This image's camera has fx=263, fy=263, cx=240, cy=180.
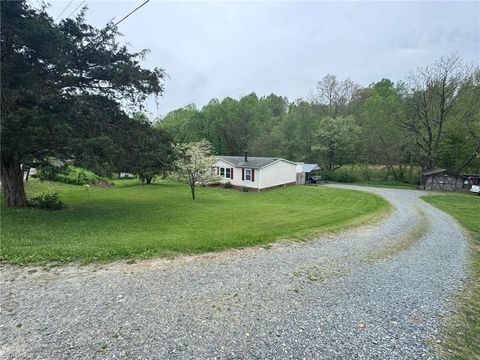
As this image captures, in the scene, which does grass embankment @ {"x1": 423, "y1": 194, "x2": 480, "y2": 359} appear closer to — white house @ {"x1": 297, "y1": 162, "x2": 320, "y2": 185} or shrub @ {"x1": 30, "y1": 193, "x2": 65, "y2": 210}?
shrub @ {"x1": 30, "y1": 193, "x2": 65, "y2": 210}

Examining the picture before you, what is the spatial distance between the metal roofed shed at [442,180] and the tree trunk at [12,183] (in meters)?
32.6

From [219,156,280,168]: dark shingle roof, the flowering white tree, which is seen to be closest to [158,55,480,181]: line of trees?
the flowering white tree

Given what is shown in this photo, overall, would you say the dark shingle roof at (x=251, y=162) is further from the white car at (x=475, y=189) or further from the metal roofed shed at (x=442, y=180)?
the white car at (x=475, y=189)

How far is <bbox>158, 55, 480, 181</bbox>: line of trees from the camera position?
93.6ft

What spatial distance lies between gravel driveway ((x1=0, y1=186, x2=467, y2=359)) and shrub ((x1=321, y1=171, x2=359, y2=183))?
29.3 meters

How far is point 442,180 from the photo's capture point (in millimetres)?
26500

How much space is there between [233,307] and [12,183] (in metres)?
11.8

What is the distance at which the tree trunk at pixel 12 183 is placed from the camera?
35.1 feet

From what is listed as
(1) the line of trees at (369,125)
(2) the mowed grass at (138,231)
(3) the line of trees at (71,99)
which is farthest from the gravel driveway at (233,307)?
(1) the line of trees at (369,125)

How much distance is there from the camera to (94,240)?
684 cm

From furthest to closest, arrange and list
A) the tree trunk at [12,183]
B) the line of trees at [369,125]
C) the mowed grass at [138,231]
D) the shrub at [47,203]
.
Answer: the line of trees at [369,125]
the shrub at [47,203]
the tree trunk at [12,183]
the mowed grass at [138,231]

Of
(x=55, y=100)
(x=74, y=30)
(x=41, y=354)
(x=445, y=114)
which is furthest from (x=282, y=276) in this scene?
(x=445, y=114)

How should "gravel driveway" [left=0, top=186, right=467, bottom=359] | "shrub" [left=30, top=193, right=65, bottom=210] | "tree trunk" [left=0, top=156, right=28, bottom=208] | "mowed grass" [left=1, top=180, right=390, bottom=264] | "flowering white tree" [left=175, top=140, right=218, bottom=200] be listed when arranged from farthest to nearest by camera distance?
"flowering white tree" [left=175, top=140, right=218, bottom=200] → "shrub" [left=30, top=193, right=65, bottom=210] → "tree trunk" [left=0, top=156, right=28, bottom=208] → "mowed grass" [left=1, top=180, right=390, bottom=264] → "gravel driveway" [left=0, top=186, right=467, bottom=359]

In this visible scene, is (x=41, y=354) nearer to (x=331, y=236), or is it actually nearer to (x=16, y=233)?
(x=16, y=233)
